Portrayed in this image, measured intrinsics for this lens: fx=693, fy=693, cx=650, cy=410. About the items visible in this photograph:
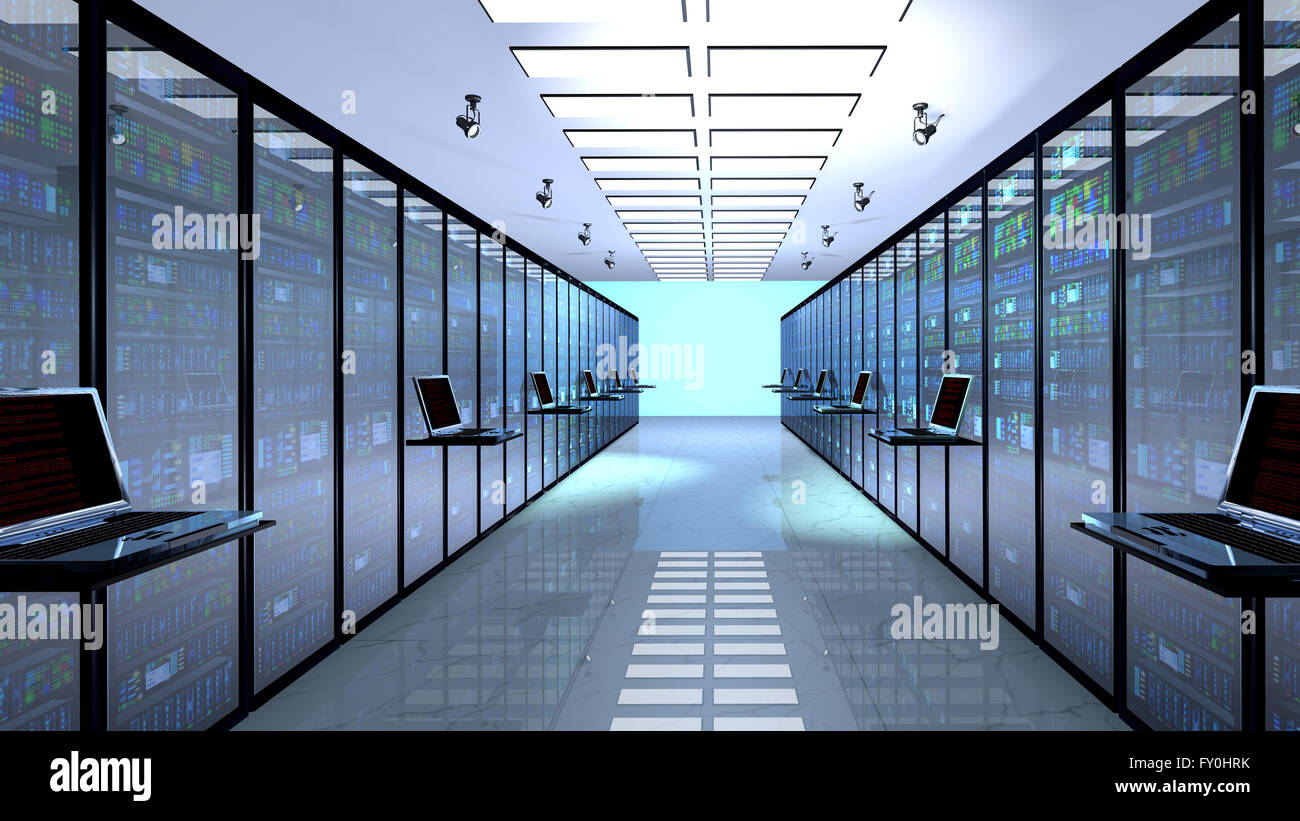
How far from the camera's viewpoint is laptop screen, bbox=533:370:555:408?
24.3ft

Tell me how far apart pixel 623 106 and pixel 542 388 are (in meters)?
3.29

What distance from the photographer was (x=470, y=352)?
5.54 meters

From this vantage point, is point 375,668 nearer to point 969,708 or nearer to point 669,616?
point 669,616

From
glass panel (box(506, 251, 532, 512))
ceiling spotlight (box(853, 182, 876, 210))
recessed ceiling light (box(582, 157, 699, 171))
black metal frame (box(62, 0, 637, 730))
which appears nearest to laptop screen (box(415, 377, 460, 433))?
black metal frame (box(62, 0, 637, 730))

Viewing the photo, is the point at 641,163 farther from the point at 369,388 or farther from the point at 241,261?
the point at 241,261

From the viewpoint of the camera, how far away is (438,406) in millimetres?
4539

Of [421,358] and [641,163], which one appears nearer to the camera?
[421,358]

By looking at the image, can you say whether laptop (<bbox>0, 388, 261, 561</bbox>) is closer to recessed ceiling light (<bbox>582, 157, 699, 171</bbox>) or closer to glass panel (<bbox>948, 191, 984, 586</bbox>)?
glass panel (<bbox>948, 191, 984, 586</bbox>)

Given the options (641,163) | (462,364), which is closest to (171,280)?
(462,364)

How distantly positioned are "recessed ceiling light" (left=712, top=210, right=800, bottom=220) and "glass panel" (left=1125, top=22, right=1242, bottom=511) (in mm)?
5881

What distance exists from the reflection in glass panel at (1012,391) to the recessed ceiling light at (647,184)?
11.9 ft

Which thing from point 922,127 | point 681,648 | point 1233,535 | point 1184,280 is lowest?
point 681,648

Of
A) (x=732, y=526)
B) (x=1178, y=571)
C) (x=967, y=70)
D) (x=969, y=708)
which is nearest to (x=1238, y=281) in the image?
(x=1178, y=571)

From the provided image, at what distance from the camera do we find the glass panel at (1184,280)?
2.30 meters
